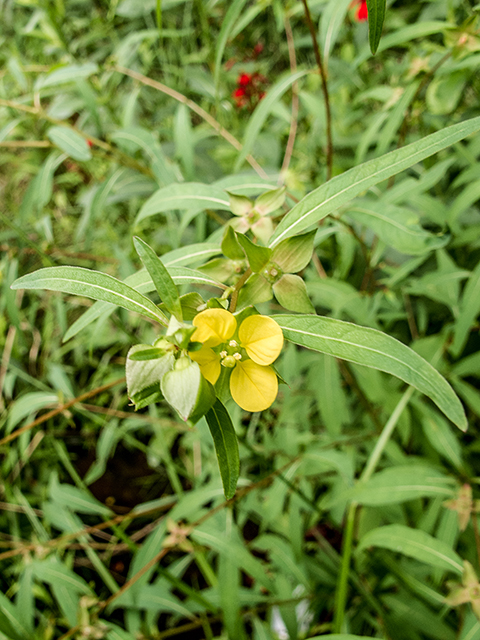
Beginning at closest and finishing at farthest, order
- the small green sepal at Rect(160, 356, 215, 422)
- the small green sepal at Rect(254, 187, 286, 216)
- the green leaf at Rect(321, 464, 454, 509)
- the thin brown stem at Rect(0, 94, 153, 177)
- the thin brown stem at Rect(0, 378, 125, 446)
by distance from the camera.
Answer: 1. the small green sepal at Rect(160, 356, 215, 422)
2. the small green sepal at Rect(254, 187, 286, 216)
3. the thin brown stem at Rect(0, 378, 125, 446)
4. the green leaf at Rect(321, 464, 454, 509)
5. the thin brown stem at Rect(0, 94, 153, 177)

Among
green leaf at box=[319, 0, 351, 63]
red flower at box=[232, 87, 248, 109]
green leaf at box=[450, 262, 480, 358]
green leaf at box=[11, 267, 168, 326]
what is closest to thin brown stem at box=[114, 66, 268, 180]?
red flower at box=[232, 87, 248, 109]

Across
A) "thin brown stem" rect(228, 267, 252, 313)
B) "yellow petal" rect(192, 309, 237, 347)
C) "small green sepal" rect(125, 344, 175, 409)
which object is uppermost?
"yellow petal" rect(192, 309, 237, 347)

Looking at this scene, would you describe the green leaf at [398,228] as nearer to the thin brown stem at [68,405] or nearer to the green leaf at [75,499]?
the thin brown stem at [68,405]

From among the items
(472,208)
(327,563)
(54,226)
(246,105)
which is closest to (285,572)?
(327,563)

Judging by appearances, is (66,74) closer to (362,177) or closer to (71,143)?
(71,143)

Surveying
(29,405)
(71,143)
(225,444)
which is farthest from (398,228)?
(29,405)

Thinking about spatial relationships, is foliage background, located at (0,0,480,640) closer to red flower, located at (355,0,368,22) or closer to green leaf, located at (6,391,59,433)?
green leaf, located at (6,391,59,433)

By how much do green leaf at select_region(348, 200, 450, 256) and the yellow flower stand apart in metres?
0.34

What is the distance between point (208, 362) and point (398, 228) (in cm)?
41

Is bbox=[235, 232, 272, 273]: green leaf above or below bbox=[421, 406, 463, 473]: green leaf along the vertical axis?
above

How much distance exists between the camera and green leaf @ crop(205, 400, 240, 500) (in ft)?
1.19

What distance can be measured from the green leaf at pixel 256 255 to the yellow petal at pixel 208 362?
0.10m

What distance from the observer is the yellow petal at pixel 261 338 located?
0.36 metres

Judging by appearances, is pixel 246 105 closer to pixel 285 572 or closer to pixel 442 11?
pixel 442 11
